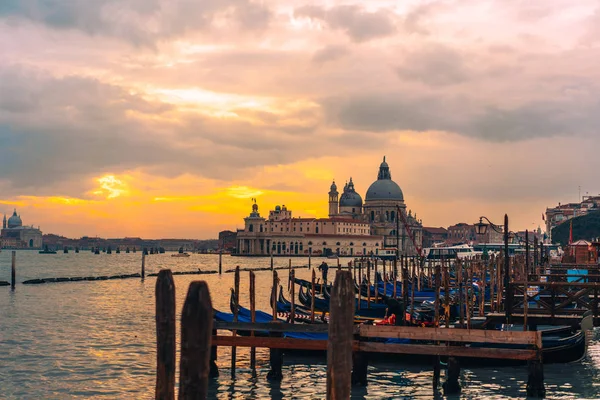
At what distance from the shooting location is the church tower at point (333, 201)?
623ft

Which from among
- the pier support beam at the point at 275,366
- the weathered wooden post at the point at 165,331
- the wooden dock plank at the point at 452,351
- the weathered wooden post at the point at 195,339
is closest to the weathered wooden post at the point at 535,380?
the wooden dock plank at the point at 452,351

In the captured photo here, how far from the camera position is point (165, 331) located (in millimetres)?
8211

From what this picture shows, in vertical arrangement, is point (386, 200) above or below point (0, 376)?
above

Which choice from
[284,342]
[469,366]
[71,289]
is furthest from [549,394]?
[71,289]

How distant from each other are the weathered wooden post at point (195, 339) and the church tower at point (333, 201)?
18218cm

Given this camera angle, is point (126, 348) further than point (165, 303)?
Yes

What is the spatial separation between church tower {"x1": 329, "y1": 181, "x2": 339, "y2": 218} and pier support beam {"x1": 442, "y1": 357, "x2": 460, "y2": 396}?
174062 mm

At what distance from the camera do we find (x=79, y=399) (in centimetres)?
1503

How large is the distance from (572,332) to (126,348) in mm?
11559

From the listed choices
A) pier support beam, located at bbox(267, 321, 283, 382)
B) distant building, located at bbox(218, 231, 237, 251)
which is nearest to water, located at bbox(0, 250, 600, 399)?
pier support beam, located at bbox(267, 321, 283, 382)

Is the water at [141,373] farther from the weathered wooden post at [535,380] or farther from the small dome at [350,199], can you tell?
the small dome at [350,199]

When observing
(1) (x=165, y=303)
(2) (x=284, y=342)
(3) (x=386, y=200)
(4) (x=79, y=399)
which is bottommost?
(4) (x=79, y=399)

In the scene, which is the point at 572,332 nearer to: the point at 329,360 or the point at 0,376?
the point at 329,360

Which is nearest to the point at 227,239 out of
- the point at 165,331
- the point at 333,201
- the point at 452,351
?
the point at 333,201
